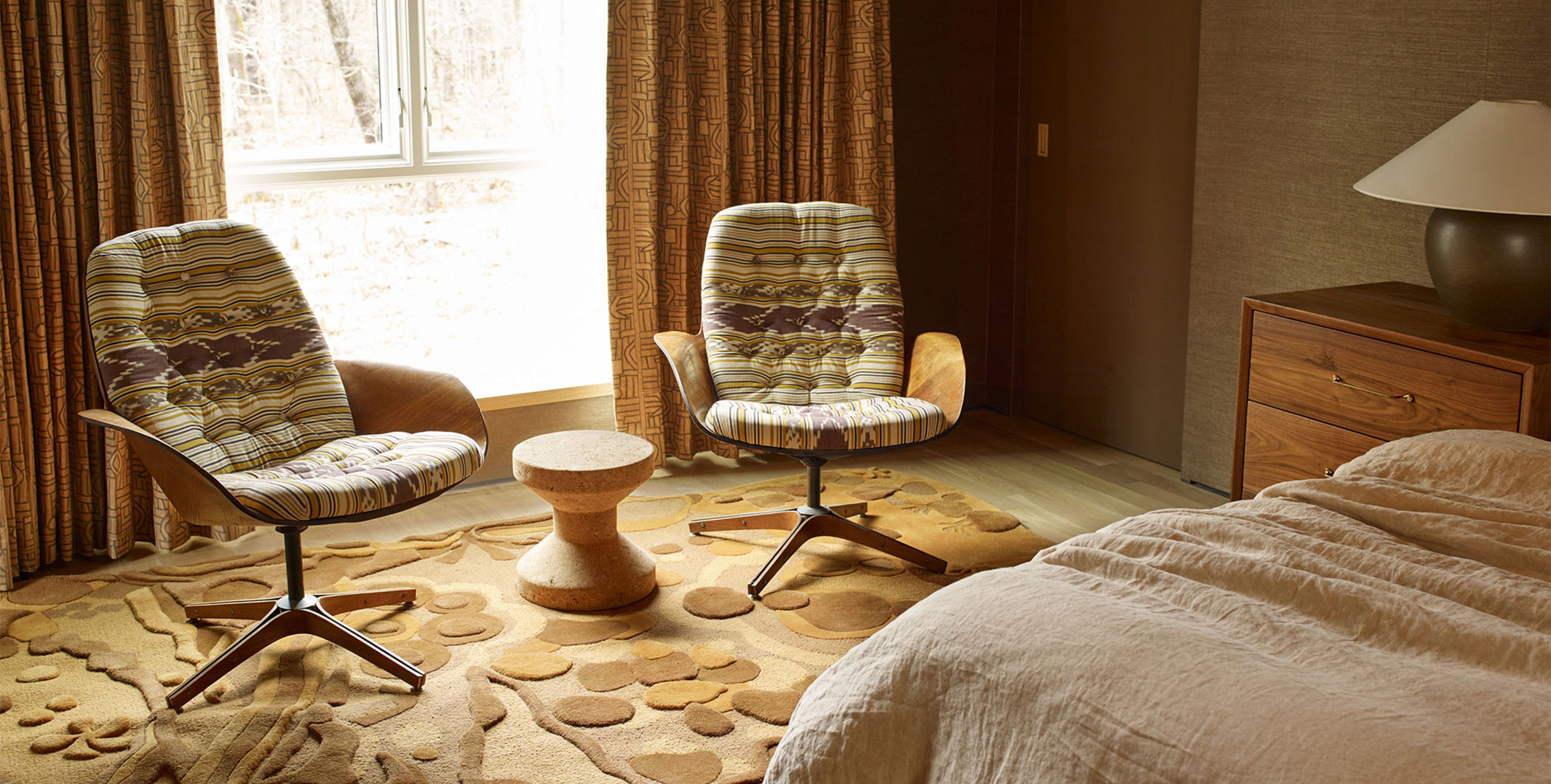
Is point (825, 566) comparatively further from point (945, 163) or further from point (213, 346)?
point (945, 163)

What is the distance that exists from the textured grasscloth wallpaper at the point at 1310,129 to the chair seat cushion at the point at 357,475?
2316 millimetres

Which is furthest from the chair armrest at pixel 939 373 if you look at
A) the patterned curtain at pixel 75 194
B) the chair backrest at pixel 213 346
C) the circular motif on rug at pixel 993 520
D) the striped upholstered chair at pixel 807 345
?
the patterned curtain at pixel 75 194

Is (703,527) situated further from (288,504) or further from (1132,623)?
(1132,623)

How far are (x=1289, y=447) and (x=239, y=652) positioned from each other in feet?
8.07

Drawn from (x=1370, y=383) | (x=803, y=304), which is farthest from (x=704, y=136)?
(x=1370, y=383)

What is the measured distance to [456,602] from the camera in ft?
9.74

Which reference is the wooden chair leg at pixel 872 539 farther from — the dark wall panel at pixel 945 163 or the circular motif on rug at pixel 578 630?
the dark wall panel at pixel 945 163

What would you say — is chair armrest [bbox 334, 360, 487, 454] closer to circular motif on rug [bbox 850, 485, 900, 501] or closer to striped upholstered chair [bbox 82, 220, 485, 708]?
striped upholstered chair [bbox 82, 220, 485, 708]

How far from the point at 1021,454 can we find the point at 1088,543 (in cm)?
268

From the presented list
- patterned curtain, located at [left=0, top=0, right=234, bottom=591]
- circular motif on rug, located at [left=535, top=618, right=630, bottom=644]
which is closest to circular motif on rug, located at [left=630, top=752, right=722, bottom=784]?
circular motif on rug, located at [left=535, top=618, right=630, bottom=644]

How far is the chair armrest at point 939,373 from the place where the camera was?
3.13 m

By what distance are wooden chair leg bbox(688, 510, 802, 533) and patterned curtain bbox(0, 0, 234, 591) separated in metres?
1.47

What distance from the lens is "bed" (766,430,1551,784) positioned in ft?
3.69

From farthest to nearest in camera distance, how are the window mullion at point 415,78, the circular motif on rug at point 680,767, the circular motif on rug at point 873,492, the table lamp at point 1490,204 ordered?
the circular motif on rug at point 873,492 < the window mullion at point 415,78 < the table lamp at point 1490,204 < the circular motif on rug at point 680,767
